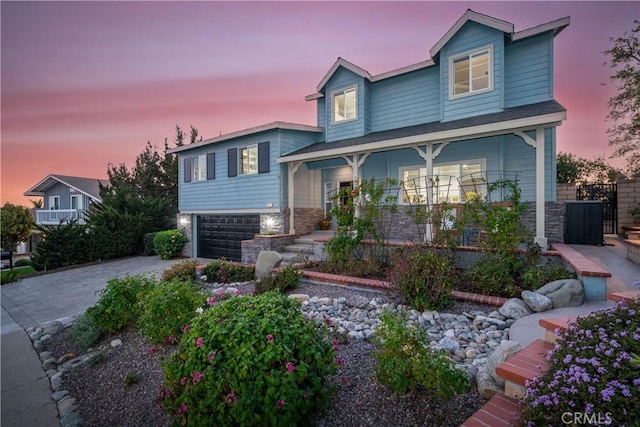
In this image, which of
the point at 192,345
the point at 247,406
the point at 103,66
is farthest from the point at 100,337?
the point at 103,66

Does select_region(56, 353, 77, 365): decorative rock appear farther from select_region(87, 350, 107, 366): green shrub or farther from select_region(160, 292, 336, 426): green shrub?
select_region(160, 292, 336, 426): green shrub

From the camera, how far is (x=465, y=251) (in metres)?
6.39

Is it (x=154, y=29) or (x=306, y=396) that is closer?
(x=306, y=396)

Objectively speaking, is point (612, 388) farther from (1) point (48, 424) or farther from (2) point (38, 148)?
(2) point (38, 148)

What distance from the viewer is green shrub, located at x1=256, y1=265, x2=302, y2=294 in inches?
230

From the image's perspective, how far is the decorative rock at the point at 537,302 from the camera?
4.20 metres

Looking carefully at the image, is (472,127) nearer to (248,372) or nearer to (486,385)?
(486,385)

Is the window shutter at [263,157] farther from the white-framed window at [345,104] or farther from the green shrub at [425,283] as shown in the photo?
the green shrub at [425,283]

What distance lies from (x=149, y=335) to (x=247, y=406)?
2.36 meters

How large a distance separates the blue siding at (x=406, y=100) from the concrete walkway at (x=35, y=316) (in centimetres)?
1007

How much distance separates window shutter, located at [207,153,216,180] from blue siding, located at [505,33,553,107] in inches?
452

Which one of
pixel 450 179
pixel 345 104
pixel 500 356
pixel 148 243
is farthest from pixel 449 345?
pixel 148 243

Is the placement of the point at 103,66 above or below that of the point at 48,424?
above

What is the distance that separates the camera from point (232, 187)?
42.2 feet
